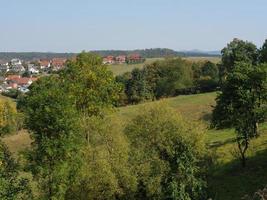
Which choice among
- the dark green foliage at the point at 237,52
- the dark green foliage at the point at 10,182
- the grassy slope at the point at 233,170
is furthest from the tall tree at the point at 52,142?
the dark green foliage at the point at 237,52

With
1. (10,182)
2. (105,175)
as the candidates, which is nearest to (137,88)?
(105,175)

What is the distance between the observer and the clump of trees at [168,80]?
10169 centimetres

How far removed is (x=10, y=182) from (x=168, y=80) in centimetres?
7896

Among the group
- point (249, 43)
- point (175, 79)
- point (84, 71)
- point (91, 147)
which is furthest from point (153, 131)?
point (175, 79)

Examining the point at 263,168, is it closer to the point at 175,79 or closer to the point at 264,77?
the point at 264,77

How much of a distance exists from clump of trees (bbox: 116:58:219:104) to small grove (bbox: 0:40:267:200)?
2316 inches

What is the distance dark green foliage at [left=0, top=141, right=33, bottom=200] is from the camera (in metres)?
26.6

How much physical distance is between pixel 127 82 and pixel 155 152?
7162 cm

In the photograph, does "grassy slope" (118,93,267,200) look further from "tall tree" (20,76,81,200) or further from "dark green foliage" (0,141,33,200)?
"dark green foliage" (0,141,33,200)

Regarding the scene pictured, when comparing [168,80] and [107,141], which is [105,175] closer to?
[107,141]

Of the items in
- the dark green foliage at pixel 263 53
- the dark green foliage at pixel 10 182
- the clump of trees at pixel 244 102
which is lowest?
the dark green foliage at pixel 10 182

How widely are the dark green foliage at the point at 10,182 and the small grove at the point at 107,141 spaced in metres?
0.06

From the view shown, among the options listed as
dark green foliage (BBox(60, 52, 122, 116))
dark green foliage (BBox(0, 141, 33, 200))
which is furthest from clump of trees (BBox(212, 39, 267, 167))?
dark green foliage (BBox(0, 141, 33, 200))

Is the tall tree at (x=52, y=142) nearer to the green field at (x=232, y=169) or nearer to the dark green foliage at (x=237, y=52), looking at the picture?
the green field at (x=232, y=169)
